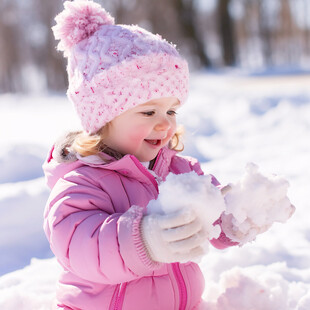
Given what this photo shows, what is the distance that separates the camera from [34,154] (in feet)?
12.7

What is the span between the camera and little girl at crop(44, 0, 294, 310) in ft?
4.75

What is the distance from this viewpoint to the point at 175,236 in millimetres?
1235

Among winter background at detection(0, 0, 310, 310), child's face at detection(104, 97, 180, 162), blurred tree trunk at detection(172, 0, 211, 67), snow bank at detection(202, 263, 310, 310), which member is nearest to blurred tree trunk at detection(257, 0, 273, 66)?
blurred tree trunk at detection(172, 0, 211, 67)

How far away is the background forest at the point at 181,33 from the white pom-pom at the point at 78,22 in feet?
53.6

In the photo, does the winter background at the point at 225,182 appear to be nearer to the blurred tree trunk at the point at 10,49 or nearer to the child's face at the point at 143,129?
the child's face at the point at 143,129

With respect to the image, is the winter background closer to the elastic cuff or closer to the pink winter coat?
the pink winter coat

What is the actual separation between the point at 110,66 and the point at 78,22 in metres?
0.26

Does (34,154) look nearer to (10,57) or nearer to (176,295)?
(176,295)

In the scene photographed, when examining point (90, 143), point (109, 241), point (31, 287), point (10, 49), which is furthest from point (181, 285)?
point (10, 49)

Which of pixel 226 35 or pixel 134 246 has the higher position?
pixel 134 246

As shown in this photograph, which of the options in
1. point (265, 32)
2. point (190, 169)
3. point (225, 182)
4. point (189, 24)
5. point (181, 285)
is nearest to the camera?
point (181, 285)

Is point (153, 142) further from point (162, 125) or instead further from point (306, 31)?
point (306, 31)

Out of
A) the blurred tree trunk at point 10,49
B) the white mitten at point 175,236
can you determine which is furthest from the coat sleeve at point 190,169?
the blurred tree trunk at point 10,49

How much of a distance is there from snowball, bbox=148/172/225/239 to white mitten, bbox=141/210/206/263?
23 millimetres
